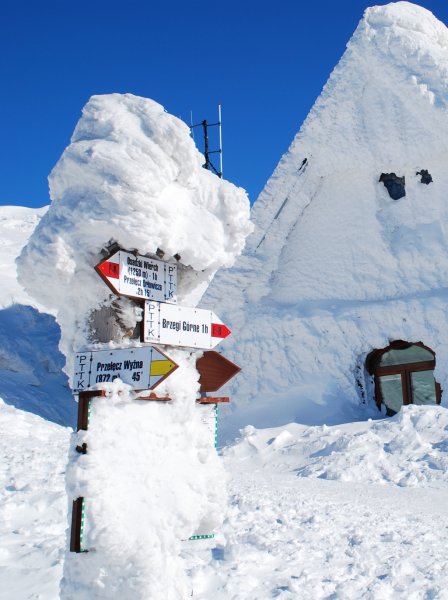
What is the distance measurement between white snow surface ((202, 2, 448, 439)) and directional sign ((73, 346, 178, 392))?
23.0 ft

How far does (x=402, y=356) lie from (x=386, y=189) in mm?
2748

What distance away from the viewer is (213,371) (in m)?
3.80

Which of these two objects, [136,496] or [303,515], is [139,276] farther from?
[303,515]

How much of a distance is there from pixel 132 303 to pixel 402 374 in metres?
7.89

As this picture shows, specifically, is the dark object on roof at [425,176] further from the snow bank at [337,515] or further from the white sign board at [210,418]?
the white sign board at [210,418]

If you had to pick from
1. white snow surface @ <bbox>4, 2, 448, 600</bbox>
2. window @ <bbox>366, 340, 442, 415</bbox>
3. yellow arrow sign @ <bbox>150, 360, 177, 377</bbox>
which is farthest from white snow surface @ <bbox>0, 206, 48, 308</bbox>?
yellow arrow sign @ <bbox>150, 360, 177, 377</bbox>

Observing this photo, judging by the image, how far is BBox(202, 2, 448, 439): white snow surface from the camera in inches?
405

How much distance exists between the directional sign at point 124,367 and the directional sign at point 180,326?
0.17m

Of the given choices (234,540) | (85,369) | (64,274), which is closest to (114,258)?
(64,274)

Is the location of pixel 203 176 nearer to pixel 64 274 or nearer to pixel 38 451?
pixel 64 274

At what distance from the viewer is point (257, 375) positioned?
10.8 meters

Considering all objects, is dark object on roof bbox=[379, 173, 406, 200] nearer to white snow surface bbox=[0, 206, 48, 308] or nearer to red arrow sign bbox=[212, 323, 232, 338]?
red arrow sign bbox=[212, 323, 232, 338]

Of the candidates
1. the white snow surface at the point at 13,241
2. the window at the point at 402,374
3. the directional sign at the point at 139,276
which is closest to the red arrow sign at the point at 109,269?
the directional sign at the point at 139,276

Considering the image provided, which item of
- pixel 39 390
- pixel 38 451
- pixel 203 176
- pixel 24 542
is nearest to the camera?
pixel 203 176
